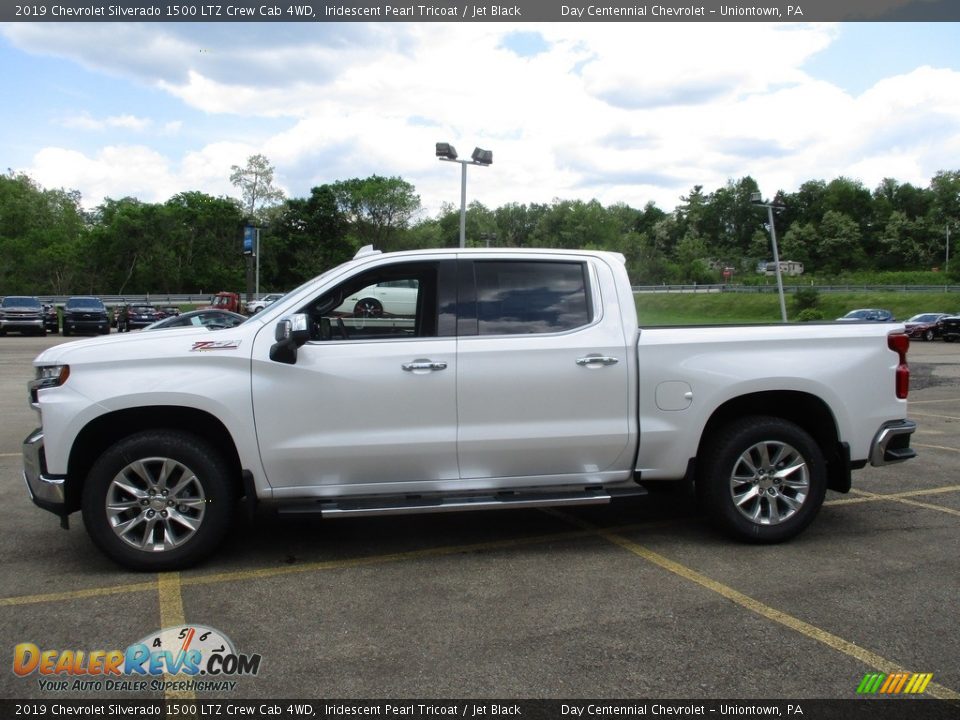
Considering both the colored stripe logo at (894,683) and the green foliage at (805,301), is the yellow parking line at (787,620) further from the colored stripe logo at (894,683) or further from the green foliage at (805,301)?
the green foliage at (805,301)

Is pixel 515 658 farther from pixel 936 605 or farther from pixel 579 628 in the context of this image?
pixel 936 605

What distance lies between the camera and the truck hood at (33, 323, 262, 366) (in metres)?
4.80

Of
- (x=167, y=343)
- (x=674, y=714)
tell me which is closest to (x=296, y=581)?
(x=167, y=343)

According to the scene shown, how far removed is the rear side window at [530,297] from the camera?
5195mm

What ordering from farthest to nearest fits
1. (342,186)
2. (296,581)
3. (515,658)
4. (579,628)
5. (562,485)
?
(342,186) < (562,485) < (296,581) < (579,628) < (515,658)

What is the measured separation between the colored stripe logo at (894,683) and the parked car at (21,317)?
3636cm

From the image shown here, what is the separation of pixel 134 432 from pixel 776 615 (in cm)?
389

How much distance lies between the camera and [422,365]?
4.94 metres

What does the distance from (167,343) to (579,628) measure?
298cm

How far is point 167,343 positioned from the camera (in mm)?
4902

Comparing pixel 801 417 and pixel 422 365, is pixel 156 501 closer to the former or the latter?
pixel 422 365

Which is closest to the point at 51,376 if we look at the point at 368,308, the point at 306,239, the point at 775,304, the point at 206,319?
the point at 368,308

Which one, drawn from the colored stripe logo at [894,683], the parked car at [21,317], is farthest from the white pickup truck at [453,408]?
the parked car at [21,317]

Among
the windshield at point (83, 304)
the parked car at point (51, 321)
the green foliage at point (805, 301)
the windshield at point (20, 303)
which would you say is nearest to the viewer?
the windshield at point (83, 304)
